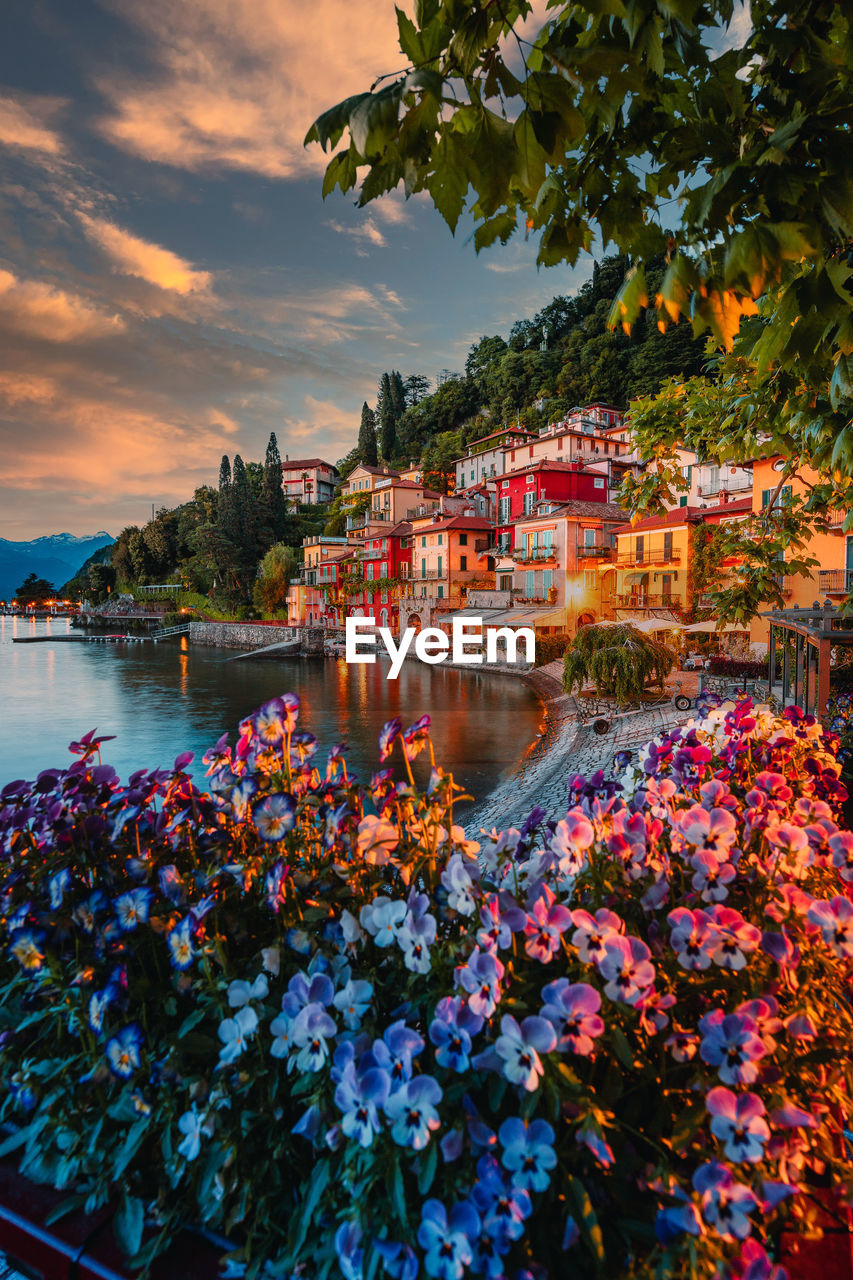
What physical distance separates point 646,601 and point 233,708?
2078cm

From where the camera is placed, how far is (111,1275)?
1.00 m

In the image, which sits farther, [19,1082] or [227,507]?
[227,507]

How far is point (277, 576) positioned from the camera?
6512 cm

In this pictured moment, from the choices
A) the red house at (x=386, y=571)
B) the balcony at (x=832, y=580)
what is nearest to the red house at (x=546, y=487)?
the red house at (x=386, y=571)

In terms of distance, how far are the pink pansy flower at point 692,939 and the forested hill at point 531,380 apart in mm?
56035

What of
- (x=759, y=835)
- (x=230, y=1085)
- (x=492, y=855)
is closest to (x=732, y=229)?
(x=759, y=835)

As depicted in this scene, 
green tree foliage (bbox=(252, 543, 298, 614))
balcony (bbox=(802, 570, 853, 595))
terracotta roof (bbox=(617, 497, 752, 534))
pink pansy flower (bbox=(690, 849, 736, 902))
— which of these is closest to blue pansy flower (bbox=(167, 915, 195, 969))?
pink pansy flower (bbox=(690, 849, 736, 902))

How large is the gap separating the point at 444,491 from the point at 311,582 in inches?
651

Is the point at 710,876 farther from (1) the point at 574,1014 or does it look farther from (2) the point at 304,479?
(2) the point at 304,479

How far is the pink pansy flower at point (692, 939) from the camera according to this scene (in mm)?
1049

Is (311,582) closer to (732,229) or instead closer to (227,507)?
(227,507)

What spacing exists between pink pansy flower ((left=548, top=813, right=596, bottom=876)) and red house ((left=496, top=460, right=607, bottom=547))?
1508 inches

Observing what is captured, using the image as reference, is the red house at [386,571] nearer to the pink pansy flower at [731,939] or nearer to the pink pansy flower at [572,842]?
the pink pansy flower at [572,842]

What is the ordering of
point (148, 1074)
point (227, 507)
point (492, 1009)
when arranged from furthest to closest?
point (227, 507)
point (148, 1074)
point (492, 1009)
